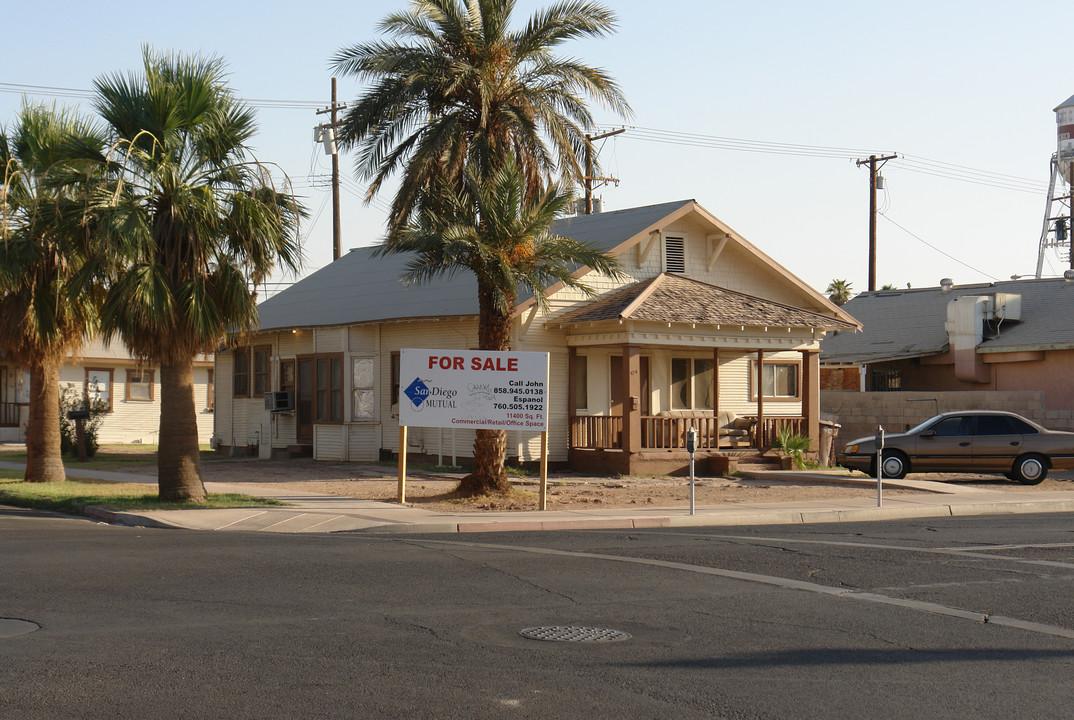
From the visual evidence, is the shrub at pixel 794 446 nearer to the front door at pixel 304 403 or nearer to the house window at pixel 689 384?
the house window at pixel 689 384

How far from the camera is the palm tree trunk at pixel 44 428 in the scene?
2100 centimetres

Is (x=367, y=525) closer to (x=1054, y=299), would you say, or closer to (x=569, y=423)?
(x=569, y=423)

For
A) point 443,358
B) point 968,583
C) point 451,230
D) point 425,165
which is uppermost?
point 425,165

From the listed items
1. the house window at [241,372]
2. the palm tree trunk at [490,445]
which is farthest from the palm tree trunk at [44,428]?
the house window at [241,372]

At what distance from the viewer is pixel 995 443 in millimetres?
23125

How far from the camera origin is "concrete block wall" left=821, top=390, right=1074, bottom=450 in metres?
27.5

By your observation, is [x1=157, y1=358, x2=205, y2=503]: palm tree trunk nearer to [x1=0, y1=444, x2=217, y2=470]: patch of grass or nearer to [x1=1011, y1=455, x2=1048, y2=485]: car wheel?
[x1=0, y1=444, x2=217, y2=470]: patch of grass

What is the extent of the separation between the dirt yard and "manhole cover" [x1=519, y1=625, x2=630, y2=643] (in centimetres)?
888

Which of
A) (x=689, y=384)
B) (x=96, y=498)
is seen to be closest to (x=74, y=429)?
(x=96, y=498)

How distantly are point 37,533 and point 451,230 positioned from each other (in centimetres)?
738

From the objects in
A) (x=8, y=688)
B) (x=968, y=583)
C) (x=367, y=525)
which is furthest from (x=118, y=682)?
(x=367, y=525)

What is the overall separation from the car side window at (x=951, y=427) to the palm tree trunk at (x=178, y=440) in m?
15.2

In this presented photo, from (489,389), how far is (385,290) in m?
11.4

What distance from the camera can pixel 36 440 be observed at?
21.1 metres
